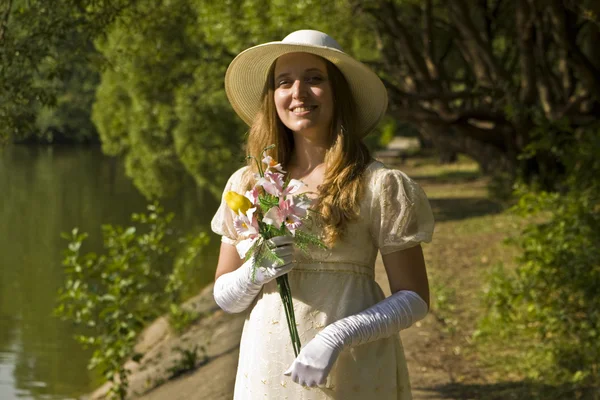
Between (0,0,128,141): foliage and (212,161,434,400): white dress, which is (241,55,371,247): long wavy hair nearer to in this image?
(212,161,434,400): white dress

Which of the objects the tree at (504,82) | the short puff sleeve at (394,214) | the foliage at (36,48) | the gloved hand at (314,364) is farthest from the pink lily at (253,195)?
the tree at (504,82)

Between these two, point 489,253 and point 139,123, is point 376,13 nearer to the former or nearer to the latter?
point 489,253

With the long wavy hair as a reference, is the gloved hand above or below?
below

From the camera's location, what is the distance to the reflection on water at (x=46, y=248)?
997cm

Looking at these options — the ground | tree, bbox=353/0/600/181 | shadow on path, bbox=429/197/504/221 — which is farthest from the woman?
shadow on path, bbox=429/197/504/221

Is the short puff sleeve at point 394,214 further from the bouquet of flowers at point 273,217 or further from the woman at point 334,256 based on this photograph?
the bouquet of flowers at point 273,217

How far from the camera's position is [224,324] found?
32.2 feet

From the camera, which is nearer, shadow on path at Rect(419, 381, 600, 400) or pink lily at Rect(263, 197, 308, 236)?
pink lily at Rect(263, 197, 308, 236)

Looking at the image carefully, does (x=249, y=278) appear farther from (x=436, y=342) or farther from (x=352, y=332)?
(x=436, y=342)

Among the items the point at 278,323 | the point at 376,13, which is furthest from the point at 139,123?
the point at 278,323

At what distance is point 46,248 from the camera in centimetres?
1709

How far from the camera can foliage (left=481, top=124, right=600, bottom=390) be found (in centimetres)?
605

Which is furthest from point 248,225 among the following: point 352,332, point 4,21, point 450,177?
point 450,177

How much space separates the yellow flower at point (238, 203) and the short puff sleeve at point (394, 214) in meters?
0.40
